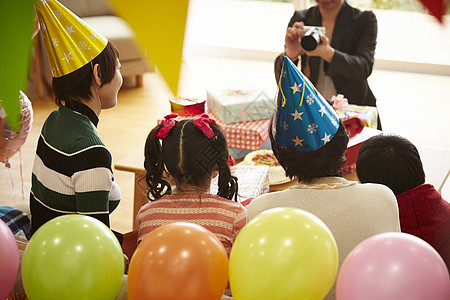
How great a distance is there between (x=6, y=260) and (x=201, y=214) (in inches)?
20.4

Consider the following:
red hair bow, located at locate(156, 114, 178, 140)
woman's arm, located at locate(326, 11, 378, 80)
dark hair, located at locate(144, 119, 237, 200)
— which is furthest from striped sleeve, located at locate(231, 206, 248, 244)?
woman's arm, located at locate(326, 11, 378, 80)

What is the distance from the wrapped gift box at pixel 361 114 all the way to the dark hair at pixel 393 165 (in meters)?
0.67

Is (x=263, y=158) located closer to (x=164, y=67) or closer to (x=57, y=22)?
(x=57, y=22)

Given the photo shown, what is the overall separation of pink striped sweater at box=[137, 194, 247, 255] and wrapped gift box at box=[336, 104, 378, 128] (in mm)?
854

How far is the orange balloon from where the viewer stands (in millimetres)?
674

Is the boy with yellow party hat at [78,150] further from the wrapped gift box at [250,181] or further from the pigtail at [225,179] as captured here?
the wrapped gift box at [250,181]

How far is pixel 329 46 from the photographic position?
2.26 metres

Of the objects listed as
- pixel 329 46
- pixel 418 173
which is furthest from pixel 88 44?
pixel 329 46

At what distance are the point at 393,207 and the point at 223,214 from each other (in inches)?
13.6

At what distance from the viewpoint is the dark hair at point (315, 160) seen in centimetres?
120

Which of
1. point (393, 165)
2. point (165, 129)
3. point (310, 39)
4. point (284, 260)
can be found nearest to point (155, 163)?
point (165, 129)

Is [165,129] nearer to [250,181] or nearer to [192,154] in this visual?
[192,154]

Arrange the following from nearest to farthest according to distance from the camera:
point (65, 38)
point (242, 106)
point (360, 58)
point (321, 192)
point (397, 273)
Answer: point (397, 273) → point (65, 38) → point (321, 192) → point (242, 106) → point (360, 58)

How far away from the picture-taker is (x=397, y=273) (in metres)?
0.63
